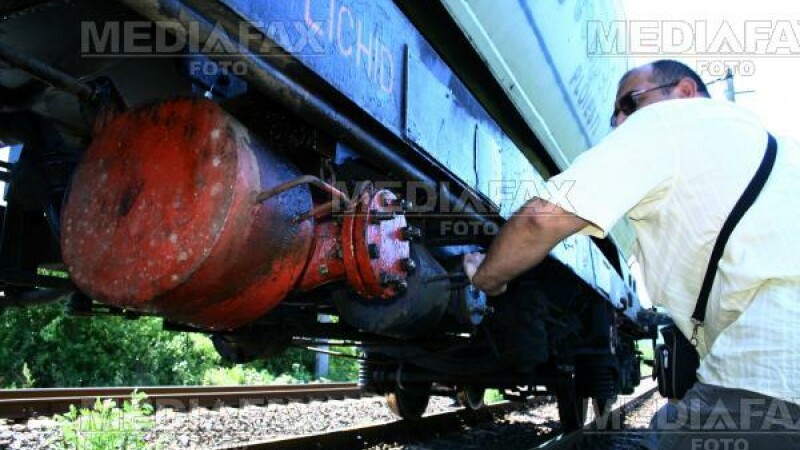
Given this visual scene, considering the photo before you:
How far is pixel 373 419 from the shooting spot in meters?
7.00

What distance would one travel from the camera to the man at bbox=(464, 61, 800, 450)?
154 cm

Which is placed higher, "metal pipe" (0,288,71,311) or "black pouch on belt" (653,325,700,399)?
"metal pipe" (0,288,71,311)

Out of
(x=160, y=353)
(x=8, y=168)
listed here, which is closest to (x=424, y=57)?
(x=8, y=168)

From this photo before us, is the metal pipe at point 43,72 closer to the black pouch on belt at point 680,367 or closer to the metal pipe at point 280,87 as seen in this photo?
the metal pipe at point 280,87

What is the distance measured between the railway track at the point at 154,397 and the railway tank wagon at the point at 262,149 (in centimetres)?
287

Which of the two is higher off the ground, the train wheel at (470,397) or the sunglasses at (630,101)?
the sunglasses at (630,101)

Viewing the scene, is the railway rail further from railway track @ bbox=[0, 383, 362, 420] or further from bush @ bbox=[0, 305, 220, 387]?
bush @ bbox=[0, 305, 220, 387]

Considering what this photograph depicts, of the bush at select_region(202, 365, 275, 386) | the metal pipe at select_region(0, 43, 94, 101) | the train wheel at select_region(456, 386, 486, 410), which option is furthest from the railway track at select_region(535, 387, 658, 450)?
the bush at select_region(202, 365, 275, 386)

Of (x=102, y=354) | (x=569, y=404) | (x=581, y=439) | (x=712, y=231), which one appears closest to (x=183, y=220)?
(x=712, y=231)

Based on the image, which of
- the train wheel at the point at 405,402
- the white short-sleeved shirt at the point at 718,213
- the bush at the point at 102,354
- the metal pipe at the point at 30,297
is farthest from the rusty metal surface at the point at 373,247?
the bush at the point at 102,354

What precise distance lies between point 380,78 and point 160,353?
1327 cm

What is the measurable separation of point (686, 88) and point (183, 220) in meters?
1.41

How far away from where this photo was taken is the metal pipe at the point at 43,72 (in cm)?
143

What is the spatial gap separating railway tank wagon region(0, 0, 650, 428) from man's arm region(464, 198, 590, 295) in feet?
0.85
